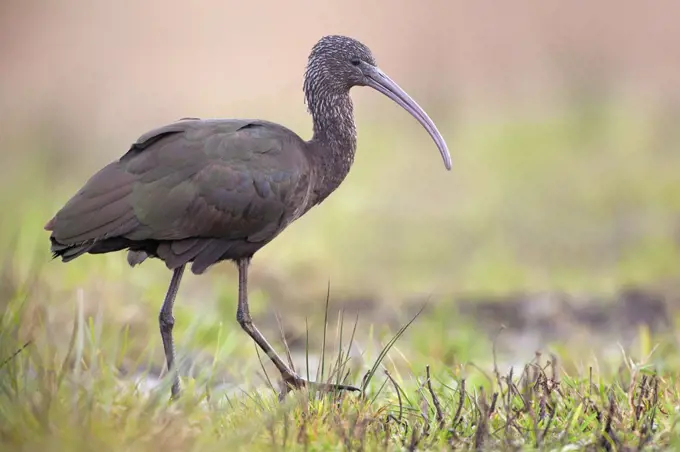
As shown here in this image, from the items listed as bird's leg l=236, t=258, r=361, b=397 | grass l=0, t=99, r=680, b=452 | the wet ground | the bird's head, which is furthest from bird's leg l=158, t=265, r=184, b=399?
the wet ground

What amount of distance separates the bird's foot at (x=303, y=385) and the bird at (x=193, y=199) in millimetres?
10

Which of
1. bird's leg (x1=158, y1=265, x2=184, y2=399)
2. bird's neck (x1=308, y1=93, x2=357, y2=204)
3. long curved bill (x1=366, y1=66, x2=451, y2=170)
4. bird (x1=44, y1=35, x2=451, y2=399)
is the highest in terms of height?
long curved bill (x1=366, y1=66, x2=451, y2=170)

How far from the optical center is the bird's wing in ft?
18.0

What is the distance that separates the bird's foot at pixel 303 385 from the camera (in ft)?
16.5

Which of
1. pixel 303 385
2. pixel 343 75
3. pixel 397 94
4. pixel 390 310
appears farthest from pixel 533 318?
pixel 303 385

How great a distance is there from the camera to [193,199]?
5.59 metres

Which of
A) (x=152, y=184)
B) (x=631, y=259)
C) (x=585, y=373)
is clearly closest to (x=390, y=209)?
(x=631, y=259)

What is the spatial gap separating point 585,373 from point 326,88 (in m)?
1.96

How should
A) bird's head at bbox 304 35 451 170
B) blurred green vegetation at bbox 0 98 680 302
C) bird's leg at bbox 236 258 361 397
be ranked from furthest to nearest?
blurred green vegetation at bbox 0 98 680 302 < bird's head at bbox 304 35 451 170 < bird's leg at bbox 236 258 361 397

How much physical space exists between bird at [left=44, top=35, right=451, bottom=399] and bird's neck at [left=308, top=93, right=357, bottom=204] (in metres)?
0.12

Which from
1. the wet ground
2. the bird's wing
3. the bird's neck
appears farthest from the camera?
the wet ground

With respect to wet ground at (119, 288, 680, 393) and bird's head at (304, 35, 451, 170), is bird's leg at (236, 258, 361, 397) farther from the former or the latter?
wet ground at (119, 288, 680, 393)

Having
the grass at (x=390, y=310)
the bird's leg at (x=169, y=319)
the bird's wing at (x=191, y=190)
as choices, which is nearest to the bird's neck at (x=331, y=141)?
the bird's wing at (x=191, y=190)

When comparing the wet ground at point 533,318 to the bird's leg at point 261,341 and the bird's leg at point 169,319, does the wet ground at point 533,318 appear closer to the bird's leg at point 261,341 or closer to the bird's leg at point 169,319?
the bird's leg at point 261,341
